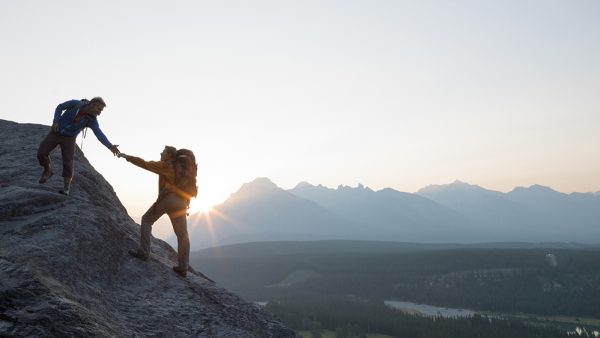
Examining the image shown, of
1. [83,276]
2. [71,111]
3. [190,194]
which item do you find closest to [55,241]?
[83,276]

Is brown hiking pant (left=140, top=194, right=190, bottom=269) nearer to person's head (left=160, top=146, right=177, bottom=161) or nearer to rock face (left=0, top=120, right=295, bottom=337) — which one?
rock face (left=0, top=120, right=295, bottom=337)

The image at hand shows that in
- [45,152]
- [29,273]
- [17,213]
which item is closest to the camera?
[29,273]

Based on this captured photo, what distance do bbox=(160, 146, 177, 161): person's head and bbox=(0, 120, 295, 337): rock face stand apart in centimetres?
189

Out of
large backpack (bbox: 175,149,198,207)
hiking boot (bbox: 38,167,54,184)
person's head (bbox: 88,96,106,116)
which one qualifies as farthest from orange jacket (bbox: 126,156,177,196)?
hiking boot (bbox: 38,167,54,184)

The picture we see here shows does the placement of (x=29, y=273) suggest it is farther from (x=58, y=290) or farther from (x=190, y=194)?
(x=190, y=194)

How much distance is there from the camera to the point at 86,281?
773 cm

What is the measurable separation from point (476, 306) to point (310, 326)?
8062 centimetres

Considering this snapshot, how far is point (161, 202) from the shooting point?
9438 millimetres

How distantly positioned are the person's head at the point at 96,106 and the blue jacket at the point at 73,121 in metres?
0.14

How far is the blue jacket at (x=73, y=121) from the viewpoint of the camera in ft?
33.1

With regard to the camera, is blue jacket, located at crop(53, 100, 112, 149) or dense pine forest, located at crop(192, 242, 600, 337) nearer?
A: blue jacket, located at crop(53, 100, 112, 149)

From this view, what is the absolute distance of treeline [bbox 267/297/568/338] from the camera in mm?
110750

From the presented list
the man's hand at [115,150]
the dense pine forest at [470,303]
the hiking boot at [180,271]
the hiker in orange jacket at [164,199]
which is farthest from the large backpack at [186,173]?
the dense pine forest at [470,303]

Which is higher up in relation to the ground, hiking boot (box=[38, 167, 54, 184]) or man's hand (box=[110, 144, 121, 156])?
man's hand (box=[110, 144, 121, 156])
